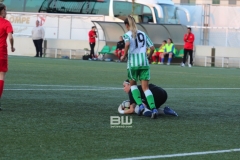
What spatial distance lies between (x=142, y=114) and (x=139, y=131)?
182 centimetres

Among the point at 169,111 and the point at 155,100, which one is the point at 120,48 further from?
the point at 169,111

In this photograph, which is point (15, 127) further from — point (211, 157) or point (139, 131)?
point (211, 157)

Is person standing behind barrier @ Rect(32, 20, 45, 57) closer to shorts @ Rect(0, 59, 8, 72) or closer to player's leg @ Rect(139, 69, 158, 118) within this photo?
shorts @ Rect(0, 59, 8, 72)

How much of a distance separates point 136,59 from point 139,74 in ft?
0.81

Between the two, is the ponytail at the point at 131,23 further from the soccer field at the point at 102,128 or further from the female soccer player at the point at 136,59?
the soccer field at the point at 102,128

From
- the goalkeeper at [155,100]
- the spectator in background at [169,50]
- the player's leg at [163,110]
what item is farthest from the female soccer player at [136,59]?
the spectator in background at [169,50]

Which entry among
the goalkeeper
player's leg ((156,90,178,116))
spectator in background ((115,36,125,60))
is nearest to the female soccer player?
the goalkeeper

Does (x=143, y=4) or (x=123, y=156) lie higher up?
(x=143, y=4)

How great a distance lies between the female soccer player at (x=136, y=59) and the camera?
10883 mm

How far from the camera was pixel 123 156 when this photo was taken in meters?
7.16

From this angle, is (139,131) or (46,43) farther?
(46,43)

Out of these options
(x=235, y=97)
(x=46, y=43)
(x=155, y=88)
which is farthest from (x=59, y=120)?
(x=46, y=43)

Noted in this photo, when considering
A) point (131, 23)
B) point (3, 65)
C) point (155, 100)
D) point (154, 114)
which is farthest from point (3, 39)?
point (154, 114)

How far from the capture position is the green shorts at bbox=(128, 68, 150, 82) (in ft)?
36.0
